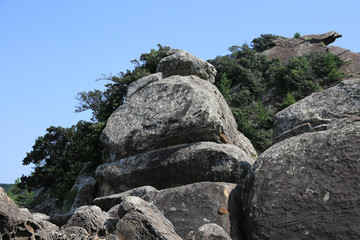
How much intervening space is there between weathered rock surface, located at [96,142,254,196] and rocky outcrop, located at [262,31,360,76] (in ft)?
95.4

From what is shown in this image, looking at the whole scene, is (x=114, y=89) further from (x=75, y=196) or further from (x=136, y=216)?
(x=136, y=216)

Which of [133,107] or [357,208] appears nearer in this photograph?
[357,208]

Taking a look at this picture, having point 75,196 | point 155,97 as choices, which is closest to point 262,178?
point 155,97

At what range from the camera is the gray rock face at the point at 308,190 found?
10.5 m

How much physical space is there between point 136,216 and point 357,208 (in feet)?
15.5

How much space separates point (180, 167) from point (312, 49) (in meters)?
35.8

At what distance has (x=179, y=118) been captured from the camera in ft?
55.8

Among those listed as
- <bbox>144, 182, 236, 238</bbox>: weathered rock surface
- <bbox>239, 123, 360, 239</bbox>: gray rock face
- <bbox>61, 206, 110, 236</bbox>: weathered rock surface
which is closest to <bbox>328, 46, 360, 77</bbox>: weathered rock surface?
<bbox>144, 182, 236, 238</bbox>: weathered rock surface

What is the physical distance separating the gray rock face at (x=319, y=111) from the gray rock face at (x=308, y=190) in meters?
2.66

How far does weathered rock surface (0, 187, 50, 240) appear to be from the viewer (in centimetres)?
885

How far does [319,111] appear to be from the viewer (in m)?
15.5

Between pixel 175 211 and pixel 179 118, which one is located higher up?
pixel 179 118

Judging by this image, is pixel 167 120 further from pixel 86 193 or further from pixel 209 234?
pixel 209 234

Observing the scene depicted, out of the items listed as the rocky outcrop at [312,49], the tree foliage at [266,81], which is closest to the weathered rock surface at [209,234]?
the tree foliage at [266,81]
